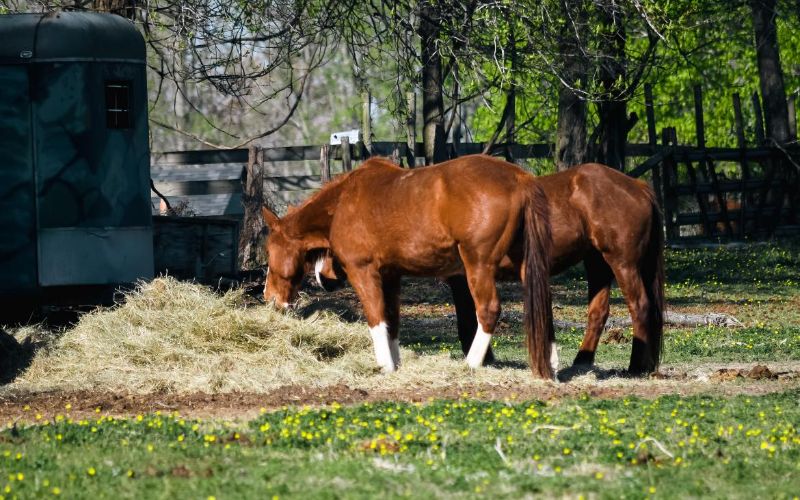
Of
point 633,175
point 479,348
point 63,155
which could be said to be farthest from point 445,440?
point 633,175

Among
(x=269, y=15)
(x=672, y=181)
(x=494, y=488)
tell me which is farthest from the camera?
(x=672, y=181)

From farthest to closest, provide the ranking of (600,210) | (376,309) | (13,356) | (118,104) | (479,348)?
1. (118,104)
2. (13,356)
3. (376,309)
4. (600,210)
5. (479,348)

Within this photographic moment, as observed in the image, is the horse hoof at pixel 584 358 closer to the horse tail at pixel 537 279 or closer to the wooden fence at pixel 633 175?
the horse tail at pixel 537 279

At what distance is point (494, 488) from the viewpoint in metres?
5.98

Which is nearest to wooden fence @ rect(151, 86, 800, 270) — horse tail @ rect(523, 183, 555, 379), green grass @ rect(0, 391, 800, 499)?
horse tail @ rect(523, 183, 555, 379)

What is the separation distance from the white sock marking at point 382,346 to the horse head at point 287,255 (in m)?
1.08

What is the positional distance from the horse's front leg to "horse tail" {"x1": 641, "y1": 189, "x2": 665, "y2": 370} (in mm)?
2194

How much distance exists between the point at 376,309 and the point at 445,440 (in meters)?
3.54

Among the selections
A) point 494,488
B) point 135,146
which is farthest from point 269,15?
point 494,488

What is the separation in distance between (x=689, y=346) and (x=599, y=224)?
9.28ft

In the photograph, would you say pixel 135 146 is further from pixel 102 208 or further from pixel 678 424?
pixel 678 424

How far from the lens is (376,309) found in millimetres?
10516

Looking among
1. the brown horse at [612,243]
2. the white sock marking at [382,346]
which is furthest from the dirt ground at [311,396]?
the white sock marking at [382,346]

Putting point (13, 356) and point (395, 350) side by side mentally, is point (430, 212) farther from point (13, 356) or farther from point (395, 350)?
point (13, 356)
